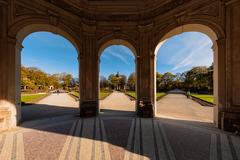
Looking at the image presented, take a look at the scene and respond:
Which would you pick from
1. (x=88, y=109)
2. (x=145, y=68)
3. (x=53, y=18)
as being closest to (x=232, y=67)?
(x=145, y=68)

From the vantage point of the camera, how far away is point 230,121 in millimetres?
6457

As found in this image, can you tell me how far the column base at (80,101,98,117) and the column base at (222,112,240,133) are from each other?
721 centimetres

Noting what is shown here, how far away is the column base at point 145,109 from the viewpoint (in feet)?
30.0

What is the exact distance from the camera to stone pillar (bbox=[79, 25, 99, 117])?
9.43 metres

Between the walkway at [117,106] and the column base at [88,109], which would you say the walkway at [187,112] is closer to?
the walkway at [117,106]

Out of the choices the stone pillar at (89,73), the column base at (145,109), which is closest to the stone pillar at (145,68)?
the column base at (145,109)

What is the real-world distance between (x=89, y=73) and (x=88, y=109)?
2.43 metres

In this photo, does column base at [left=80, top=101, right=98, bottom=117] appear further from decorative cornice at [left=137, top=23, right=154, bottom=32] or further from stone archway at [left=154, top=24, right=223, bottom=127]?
decorative cornice at [left=137, top=23, right=154, bottom=32]

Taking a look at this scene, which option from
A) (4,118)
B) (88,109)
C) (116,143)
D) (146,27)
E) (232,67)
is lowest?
(116,143)

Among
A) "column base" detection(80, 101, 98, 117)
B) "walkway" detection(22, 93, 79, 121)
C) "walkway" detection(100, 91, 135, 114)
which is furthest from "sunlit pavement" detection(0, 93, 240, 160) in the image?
"walkway" detection(100, 91, 135, 114)

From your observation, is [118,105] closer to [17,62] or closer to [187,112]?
[187,112]

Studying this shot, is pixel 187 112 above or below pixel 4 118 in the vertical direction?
below

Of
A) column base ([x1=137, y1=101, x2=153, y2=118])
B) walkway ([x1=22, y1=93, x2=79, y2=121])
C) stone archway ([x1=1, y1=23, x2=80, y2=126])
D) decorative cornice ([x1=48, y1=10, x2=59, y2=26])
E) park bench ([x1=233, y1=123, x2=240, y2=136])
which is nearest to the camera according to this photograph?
park bench ([x1=233, y1=123, x2=240, y2=136])

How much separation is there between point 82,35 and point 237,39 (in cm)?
866
